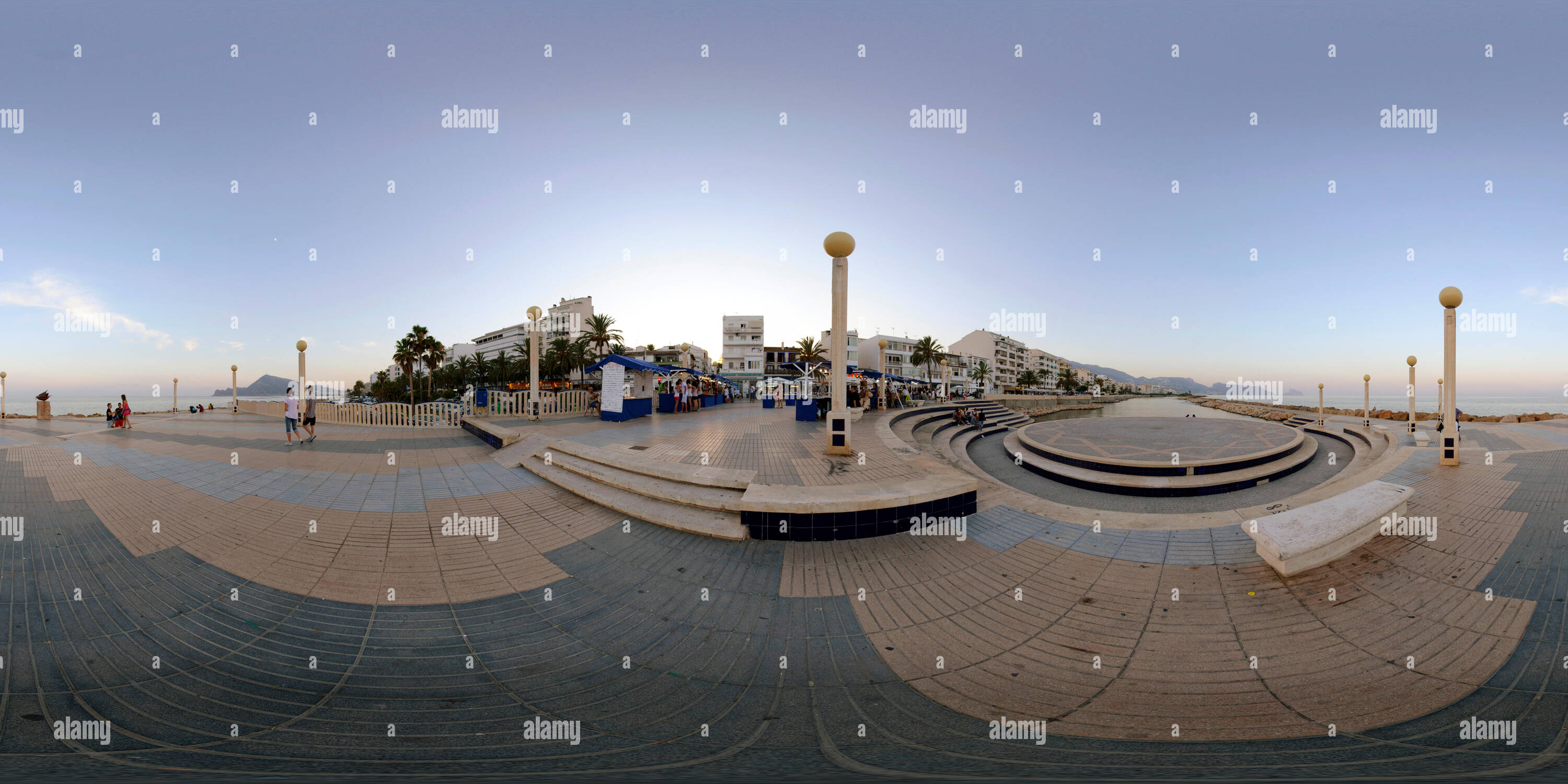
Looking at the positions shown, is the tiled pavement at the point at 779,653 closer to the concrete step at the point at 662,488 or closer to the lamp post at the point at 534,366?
the concrete step at the point at 662,488

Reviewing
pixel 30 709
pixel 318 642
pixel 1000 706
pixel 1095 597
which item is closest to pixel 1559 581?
pixel 1095 597

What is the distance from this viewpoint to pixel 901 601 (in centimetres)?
436

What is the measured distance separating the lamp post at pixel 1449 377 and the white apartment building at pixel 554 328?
235 feet

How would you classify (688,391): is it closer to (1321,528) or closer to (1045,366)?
(1321,528)

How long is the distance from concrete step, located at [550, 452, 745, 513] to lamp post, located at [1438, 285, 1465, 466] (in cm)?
1231

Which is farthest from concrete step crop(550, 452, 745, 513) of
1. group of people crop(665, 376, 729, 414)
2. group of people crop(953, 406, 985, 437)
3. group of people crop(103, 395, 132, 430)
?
group of people crop(953, 406, 985, 437)

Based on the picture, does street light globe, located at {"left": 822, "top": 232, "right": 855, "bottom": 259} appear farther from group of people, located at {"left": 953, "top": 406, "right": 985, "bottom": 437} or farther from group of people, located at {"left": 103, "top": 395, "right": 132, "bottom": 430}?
group of people, located at {"left": 103, "top": 395, "right": 132, "bottom": 430}

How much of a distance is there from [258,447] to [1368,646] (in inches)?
654

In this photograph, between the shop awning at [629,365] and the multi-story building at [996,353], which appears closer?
the shop awning at [629,365]

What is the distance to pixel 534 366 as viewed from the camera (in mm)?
15523

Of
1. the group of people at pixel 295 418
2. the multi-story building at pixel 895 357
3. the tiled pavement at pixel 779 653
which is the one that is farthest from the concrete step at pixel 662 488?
the multi-story building at pixel 895 357

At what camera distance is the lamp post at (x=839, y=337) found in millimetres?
8805

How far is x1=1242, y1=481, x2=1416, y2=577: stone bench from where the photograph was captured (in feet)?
15.4

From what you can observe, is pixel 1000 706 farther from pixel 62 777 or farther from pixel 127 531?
pixel 127 531
